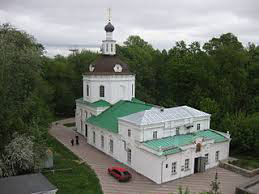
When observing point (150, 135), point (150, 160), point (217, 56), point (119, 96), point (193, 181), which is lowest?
point (193, 181)

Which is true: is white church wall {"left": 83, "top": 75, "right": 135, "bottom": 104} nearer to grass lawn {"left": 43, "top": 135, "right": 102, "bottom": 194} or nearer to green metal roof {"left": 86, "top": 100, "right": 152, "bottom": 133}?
green metal roof {"left": 86, "top": 100, "right": 152, "bottom": 133}

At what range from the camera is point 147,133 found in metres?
23.4

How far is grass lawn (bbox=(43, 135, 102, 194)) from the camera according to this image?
2011 cm

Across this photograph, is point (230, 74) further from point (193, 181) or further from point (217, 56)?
point (193, 181)

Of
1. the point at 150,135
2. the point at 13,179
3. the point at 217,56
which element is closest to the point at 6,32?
the point at 13,179

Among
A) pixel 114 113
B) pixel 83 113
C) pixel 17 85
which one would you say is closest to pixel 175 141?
pixel 114 113

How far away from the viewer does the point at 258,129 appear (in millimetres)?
27109

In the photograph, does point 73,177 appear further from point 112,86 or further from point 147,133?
point 112,86

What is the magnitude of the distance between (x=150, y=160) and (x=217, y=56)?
22.1m

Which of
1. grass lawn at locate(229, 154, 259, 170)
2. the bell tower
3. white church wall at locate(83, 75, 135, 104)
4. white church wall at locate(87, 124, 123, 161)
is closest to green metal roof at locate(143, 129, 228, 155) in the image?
grass lawn at locate(229, 154, 259, 170)

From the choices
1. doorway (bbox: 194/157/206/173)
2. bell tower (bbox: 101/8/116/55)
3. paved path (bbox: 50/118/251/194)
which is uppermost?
bell tower (bbox: 101/8/116/55)

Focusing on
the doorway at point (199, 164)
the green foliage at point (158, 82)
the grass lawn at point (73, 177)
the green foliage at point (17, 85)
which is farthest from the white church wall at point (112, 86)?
the doorway at point (199, 164)

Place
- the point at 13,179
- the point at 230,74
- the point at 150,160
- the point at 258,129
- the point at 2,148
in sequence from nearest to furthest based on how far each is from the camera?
the point at 13,179, the point at 2,148, the point at 150,160, the point at 258,129, the point at 230,74

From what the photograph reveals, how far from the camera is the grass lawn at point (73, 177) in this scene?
66.0 feet
